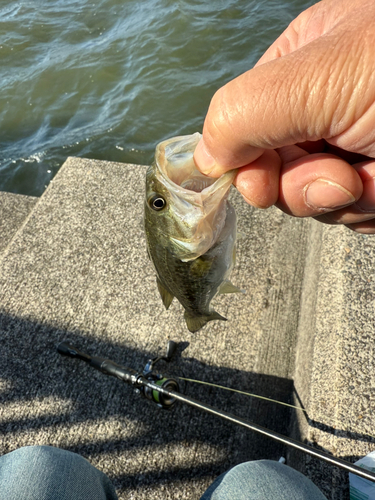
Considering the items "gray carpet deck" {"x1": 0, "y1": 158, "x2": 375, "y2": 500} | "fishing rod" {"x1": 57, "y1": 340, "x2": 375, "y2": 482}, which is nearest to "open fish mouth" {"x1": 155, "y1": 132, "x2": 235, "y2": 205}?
"gray carpet deck" {"x1": 0, "y1": 158, "x2": 375, "y2": 500}

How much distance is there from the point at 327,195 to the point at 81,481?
1628 mm

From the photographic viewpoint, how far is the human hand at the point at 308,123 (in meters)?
1.20

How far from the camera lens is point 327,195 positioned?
1468 mm

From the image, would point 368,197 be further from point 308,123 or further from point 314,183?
point 308,123

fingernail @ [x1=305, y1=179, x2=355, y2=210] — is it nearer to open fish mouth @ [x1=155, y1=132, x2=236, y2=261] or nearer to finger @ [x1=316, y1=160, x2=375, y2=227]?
finger @ [x1=316, y1=160, x2=375, y2=227]

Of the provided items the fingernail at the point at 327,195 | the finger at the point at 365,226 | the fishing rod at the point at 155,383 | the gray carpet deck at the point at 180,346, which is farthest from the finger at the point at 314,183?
the fishing rod at the point at 155,383

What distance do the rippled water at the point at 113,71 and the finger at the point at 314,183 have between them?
488 centimetres

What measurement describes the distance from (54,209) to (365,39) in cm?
280

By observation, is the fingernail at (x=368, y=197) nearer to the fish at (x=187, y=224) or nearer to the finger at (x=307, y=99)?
A: the finger at (x=307, y=99)

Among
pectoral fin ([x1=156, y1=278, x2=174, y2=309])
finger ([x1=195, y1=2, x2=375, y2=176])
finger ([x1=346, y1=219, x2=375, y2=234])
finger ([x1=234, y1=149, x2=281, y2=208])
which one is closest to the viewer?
finger ([x1=195, y1=2, x2=375, y2=176])

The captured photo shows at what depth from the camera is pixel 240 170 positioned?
1588mm

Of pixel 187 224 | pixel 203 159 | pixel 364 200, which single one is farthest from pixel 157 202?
pixel 364 200

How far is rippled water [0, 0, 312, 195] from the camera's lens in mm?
6586

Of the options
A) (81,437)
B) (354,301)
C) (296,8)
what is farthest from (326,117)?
(296,8)
